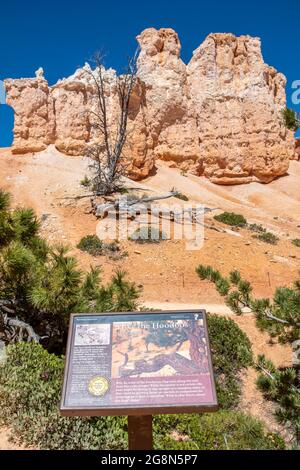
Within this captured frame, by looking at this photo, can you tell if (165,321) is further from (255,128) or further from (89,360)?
(255,128)

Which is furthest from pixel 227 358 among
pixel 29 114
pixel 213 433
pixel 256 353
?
pixel 29 114

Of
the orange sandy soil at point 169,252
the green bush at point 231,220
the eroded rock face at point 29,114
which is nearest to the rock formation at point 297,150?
the orange sandy soil at point 169,252

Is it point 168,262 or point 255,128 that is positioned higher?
point 255,128

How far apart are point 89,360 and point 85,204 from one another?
15943 millimetres

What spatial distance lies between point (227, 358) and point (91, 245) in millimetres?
8699

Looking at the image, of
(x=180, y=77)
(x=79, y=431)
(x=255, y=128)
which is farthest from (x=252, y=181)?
(x=79, y=431)

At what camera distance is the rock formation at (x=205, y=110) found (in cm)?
3124

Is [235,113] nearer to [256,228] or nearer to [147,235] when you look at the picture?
[256,228]

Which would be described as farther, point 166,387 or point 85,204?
point 85,204

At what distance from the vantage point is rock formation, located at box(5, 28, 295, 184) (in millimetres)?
31238

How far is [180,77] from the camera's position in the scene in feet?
115

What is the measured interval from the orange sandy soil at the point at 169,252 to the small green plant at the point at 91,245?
269mm

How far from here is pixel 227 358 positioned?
26.2 ft

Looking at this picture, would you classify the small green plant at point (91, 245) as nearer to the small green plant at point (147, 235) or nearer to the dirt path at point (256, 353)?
the small green plant at point (147, 235)
